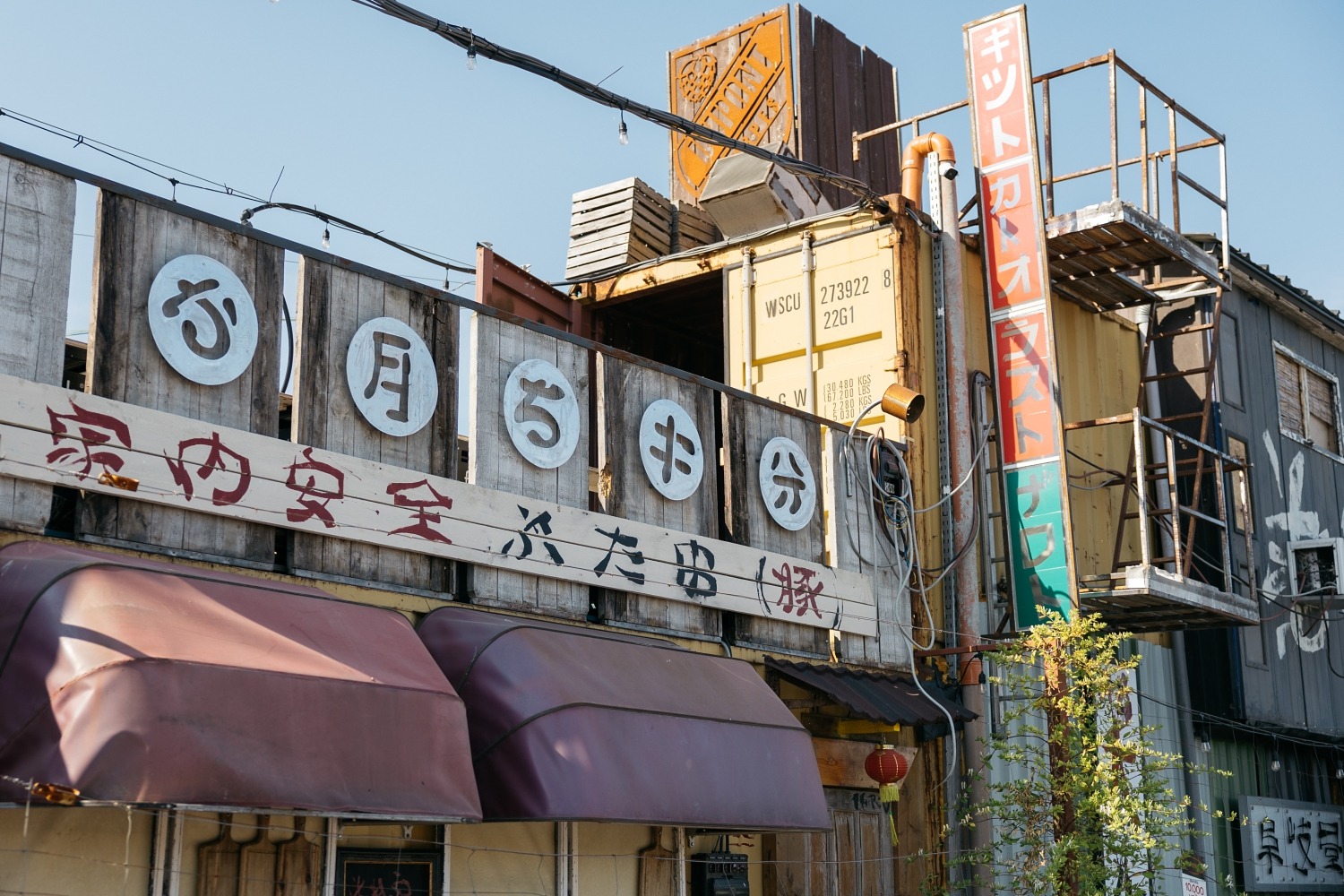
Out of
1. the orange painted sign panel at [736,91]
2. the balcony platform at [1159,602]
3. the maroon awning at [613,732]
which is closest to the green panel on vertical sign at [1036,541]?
the balcony platform at [1159,602]

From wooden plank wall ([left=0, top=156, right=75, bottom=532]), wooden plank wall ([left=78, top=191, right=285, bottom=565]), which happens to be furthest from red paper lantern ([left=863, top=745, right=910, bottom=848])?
wooden plank wall ([left=0, top=156, right=75, bottom=532])

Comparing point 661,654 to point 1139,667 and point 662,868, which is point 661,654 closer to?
point 662,868

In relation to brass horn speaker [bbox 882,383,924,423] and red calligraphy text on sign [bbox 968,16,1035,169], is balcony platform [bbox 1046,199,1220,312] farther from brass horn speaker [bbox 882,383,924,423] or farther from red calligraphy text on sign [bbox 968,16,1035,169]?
brass horn speaker [bbox 882,383,924,423]

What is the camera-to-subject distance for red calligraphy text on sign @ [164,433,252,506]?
7449 millimetres

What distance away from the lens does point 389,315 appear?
29.2ft

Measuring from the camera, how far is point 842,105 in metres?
17.5

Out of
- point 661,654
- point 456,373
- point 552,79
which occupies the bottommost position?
point 661,654

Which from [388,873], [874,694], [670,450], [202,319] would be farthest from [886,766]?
[202,319]

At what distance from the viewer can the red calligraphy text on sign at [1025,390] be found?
42.2 ft

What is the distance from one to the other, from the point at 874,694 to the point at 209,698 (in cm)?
633

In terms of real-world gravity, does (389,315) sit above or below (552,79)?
below

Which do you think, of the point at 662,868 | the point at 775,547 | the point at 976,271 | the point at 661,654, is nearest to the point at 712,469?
the point at 775,547

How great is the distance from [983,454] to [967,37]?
158 inches

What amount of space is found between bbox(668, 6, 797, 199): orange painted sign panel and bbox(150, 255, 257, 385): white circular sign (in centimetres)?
969
